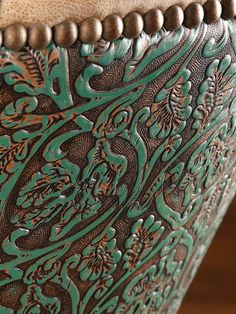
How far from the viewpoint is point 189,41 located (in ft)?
1.63

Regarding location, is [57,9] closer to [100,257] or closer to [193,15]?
[193,15]

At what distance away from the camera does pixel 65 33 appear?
0.44 metres

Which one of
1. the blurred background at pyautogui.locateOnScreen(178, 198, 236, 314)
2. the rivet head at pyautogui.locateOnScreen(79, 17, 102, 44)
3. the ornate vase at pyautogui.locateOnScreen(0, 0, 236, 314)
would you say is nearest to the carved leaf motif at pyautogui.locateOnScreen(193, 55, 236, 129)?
the ornate vase at pyautogui.locateOnScreen(0, 0, 236, 314)

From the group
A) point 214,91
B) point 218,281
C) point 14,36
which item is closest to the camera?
point 14,36

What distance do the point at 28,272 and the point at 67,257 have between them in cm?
3

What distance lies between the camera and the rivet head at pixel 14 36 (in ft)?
1.42

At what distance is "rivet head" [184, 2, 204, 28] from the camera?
487 millimetres

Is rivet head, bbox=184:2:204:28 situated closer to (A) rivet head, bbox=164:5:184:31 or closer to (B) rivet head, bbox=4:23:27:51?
(A) rivet head, bbox=164:5:184:31

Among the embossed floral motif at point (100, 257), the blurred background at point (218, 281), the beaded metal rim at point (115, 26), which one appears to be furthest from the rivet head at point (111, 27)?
the blurred background at point (218, 281)

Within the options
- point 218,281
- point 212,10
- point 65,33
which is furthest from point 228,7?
point 218,281

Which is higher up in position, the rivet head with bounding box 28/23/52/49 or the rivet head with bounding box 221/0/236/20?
the rivet head with bounding box 221/0/236/20

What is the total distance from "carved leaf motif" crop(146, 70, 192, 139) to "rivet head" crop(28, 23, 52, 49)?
10 cm

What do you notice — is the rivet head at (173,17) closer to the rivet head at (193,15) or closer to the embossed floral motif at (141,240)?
the rivet head at (193,15)

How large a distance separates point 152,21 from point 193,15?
3 cm
